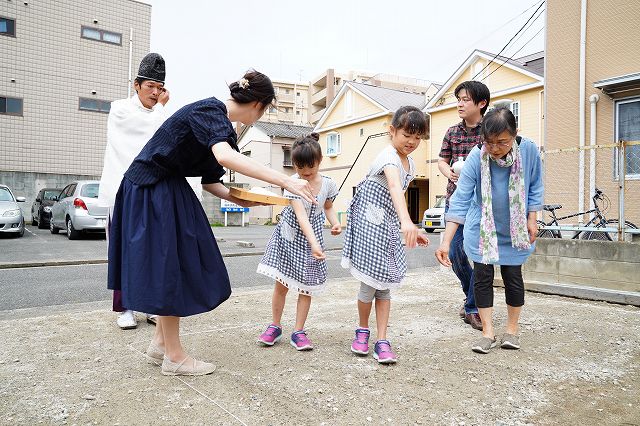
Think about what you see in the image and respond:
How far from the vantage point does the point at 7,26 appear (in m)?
16.9

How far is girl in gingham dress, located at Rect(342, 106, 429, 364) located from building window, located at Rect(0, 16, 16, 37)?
64.4 ft

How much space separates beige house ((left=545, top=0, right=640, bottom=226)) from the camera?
28.8 feet

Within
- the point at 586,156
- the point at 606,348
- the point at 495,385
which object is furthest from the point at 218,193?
the point at 586,156

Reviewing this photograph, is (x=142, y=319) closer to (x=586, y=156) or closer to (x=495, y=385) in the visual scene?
(x=495, y=385)

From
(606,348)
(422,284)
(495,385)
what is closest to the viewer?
(495,385)

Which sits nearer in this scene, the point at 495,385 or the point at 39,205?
the point at 495,385

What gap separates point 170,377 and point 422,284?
3626 mm

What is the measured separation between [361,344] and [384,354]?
0.19 m

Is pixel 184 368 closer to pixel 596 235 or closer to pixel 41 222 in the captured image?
pixel 596 235

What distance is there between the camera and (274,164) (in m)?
30.4

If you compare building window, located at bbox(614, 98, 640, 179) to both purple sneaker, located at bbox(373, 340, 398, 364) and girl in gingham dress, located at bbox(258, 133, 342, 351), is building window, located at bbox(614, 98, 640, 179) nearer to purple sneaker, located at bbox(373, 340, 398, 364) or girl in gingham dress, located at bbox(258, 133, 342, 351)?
girl in gingham dress, located at bbox(258, 133, 342, 351)

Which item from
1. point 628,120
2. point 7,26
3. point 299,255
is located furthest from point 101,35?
point 299,255

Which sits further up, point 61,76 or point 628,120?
point 61,76

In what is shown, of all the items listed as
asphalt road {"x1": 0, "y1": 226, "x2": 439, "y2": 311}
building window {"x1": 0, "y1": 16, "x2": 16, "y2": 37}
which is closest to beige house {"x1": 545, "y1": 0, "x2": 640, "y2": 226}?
asphalt road {"x1": 0, "y1": 226, "x2": 439, "y2": 311}
